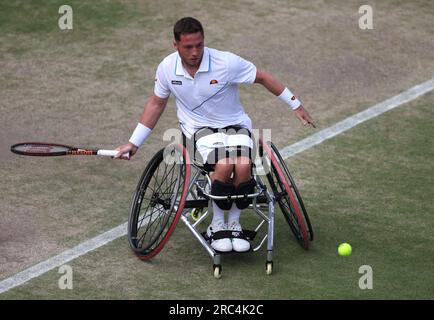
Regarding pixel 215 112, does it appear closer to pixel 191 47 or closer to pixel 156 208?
pixel 191 47

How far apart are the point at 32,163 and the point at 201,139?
247cm

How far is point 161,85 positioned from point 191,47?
20.2 inches

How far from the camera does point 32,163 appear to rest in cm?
1121

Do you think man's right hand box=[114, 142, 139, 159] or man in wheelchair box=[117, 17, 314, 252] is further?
man's right hand box=[114, 142, 139, 159]

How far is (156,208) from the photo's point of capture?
10.3 m

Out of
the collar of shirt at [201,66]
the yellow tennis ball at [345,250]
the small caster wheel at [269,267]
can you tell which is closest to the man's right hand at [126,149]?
the collar of shirt at [201,66]

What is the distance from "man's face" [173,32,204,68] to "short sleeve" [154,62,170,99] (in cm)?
28

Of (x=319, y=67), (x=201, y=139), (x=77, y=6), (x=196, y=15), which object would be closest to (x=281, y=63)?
(x=319, y=67)

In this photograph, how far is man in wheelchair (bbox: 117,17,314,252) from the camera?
9.14m

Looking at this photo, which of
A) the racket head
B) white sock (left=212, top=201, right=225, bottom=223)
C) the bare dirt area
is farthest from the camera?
the bare dirt area

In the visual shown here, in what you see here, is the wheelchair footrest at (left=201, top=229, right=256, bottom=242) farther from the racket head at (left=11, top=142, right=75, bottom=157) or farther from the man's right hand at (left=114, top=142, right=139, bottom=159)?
the racket head at (left=11, top=142, right=75, bottom=157)

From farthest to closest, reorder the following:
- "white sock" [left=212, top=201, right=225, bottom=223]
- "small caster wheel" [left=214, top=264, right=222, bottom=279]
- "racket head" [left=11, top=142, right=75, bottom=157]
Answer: "racket head" [left=11, top=142, right=75, bottom=157] < "white sock" [left=212, top=201, right=225, bottom=223] < "small caster wheel" [left=214, top=264, right=222, bottom=279]

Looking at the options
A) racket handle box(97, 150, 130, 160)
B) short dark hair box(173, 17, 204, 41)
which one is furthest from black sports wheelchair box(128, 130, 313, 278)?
short dark hair box(173, 17, 204, 41)

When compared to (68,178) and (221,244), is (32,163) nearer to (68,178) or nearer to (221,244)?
(68,178)
